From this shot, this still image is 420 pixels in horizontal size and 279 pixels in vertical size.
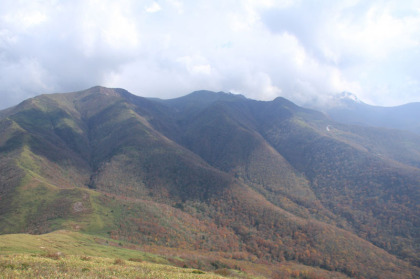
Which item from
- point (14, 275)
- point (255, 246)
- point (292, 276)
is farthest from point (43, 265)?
point (255, 246)

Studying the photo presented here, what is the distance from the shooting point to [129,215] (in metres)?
154

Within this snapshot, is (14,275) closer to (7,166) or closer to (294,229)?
(294,229)

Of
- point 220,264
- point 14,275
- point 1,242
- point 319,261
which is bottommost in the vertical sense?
point 319,261

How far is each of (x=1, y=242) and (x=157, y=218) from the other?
103168 millimetres

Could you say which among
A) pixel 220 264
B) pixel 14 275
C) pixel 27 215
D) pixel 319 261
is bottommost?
pixel 319 261

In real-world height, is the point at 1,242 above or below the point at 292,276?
above

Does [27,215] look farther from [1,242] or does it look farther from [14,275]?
[14,275]

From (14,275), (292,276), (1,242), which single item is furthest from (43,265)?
(292,276)

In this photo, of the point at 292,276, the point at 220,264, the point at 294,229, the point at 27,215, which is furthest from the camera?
the point at 294,229

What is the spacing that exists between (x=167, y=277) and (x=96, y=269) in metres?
11.2

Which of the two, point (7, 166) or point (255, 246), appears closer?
point (255, 246)

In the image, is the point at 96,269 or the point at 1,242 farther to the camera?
the point at 1,242

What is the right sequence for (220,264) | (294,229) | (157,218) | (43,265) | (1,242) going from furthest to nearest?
(294,229), (157,218), (220,264), (1,242), (43,265)

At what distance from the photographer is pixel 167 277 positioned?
1526 inches
